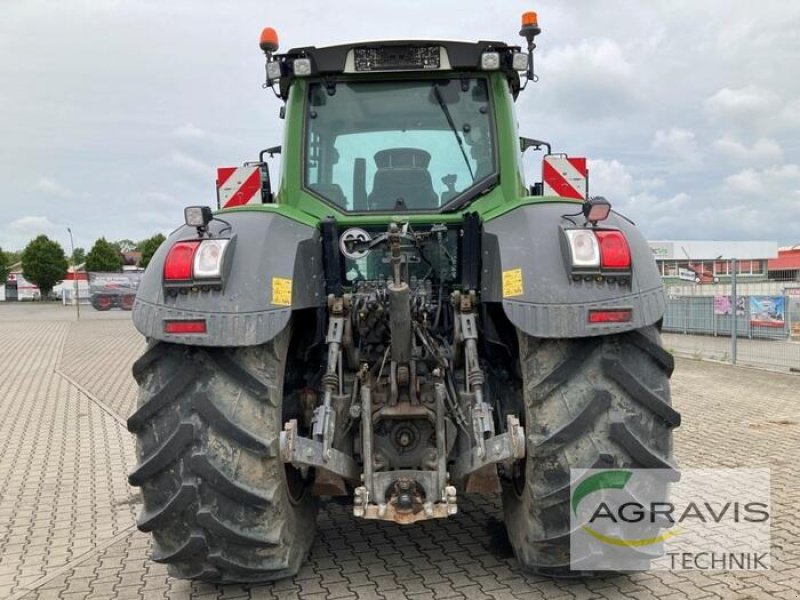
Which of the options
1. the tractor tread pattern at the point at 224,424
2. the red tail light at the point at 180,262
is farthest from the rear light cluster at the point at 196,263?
the tractor tread pattern at the point at 224,424

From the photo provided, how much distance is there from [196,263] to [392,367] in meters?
1.03

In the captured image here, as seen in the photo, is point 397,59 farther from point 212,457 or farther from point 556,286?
point 212,457

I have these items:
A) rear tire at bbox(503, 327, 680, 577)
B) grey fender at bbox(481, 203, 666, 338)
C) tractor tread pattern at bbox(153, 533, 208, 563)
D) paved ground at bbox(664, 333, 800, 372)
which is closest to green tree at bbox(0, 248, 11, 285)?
paved ground at bbox(664, 333, 800, 372)

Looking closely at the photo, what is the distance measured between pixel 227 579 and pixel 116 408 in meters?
7.28

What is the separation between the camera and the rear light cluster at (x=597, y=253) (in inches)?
122

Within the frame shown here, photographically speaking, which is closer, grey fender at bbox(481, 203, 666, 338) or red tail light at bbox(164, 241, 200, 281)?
grey fender at bbox(481, 203, 666, 338)

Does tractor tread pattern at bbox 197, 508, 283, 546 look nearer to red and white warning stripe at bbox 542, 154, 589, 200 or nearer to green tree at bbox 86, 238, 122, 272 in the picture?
red and white warning stripe at bbox 542, 154, 589, 200

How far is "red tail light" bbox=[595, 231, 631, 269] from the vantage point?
3.12 m

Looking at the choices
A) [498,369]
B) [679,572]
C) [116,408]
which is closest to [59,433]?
[116,408]

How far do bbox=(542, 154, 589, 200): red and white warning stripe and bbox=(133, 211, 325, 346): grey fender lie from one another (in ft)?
9.66

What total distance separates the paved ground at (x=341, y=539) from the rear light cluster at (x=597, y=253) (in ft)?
5.02

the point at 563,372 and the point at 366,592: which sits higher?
the point at 563,372

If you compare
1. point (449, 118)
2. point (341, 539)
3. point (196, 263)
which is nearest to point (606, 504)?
point (341, 539)

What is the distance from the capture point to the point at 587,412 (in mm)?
3096
